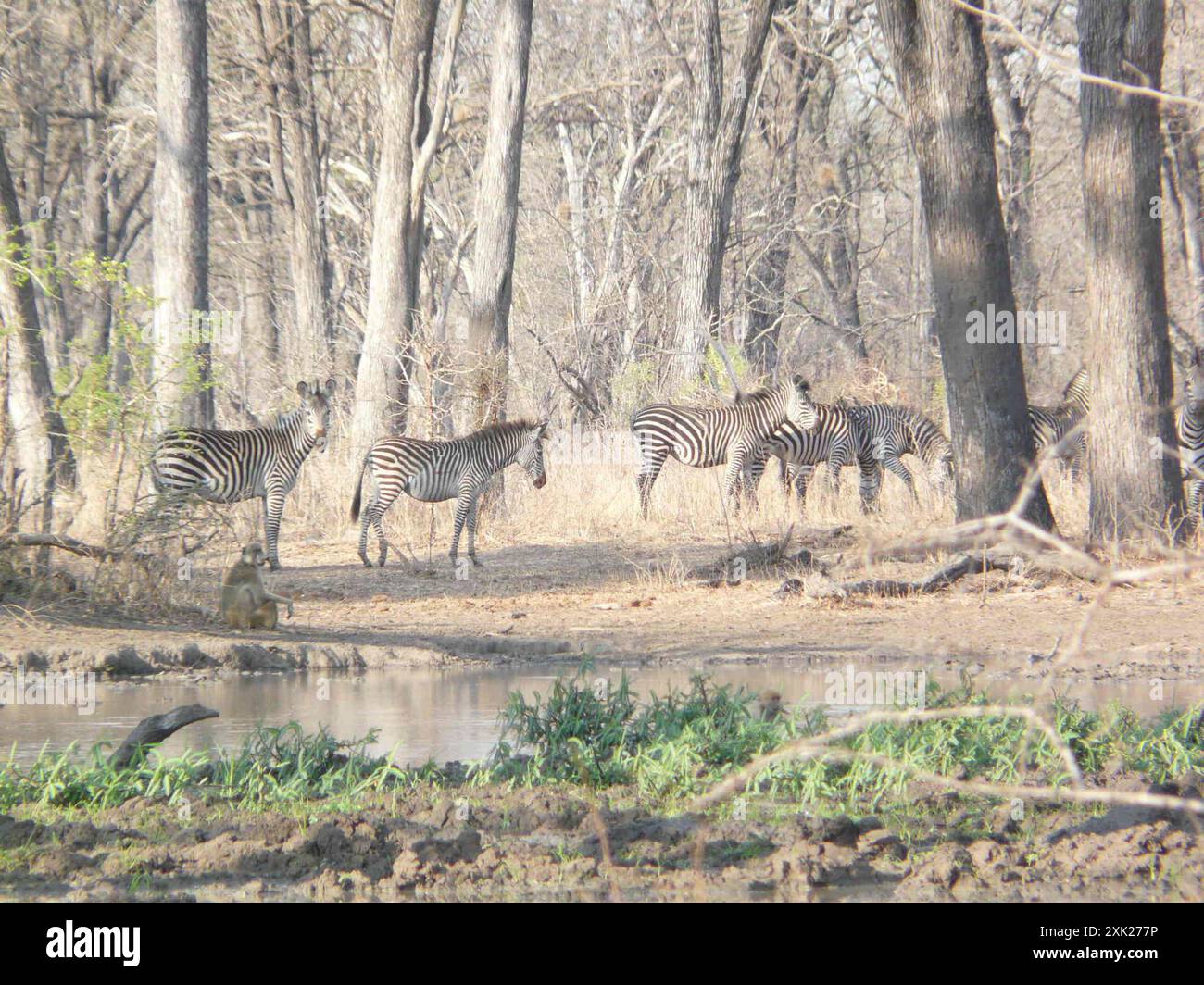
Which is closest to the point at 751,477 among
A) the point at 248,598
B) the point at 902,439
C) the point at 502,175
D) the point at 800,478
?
the point at 800,478

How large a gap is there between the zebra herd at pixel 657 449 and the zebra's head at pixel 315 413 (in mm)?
15

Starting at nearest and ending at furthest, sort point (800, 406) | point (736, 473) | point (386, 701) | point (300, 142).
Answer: point (386, 701) < point (800, 406) < point (736, 473) < point (300, 142)

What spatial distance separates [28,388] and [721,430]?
895 centimetres

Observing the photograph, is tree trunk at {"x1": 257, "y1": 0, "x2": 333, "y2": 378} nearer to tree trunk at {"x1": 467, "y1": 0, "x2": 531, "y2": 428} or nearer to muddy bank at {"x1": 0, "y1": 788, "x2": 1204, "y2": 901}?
tree trunk at {"x1": 467, "y1": 0, "x2": 531, "y2": 428}

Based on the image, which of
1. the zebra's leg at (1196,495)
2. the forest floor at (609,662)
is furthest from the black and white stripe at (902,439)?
the zebra's leg at (1196,495)

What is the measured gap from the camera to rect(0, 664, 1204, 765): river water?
7805 millimetres

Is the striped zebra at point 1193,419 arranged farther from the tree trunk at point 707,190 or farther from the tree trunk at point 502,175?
the tree trunk at point 502,175

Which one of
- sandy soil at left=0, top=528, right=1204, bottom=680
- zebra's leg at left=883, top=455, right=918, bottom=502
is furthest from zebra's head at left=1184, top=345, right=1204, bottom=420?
sandy soil at left=0, top=528, right=1204, bottom=680

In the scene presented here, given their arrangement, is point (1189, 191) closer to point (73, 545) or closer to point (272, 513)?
point (272, 513)

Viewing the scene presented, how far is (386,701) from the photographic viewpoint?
9211mm

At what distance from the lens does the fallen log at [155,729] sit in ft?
21.1

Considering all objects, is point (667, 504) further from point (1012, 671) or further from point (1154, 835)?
point (1154, 835)

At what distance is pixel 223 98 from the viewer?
32.9 metres

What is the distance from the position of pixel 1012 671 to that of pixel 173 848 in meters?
6.18
